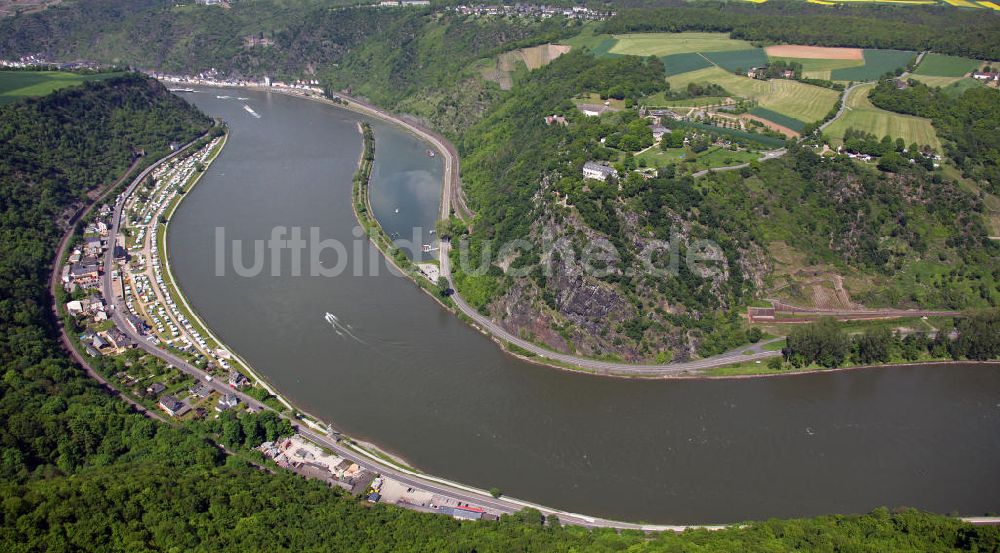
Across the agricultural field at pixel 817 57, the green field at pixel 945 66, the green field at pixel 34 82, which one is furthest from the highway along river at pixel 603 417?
the agricultural field at pixel 817 57

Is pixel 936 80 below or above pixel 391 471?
above

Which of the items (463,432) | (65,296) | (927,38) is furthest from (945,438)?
(927,38)

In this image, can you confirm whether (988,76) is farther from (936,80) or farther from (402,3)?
(402,3)

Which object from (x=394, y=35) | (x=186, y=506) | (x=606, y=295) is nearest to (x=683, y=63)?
(x=606, y=295)

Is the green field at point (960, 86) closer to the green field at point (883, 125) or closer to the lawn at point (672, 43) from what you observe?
the green field at point (883, 125)

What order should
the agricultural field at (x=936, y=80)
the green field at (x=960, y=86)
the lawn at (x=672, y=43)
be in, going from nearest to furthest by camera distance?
the green field at (x=960, y=86) < the agricultural field at (x=936, y=80) < the lawn at (x=672, y=43)

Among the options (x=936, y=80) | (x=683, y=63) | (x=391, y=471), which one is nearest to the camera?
(x=391, y=471)

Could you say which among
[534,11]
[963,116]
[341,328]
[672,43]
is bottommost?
[341,328]
